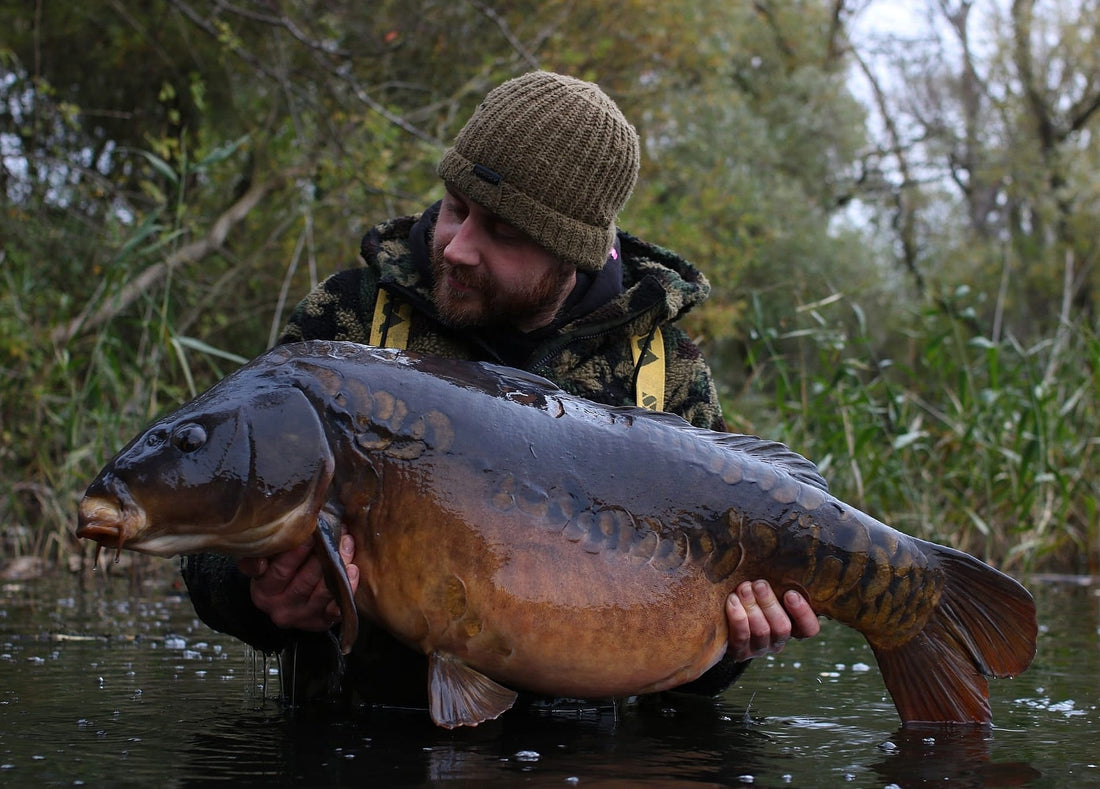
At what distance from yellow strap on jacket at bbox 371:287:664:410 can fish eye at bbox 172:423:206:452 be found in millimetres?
877

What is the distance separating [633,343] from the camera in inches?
128

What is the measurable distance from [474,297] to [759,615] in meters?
1.01

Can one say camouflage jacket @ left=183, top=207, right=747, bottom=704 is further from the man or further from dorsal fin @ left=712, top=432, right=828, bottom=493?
dorsal fin @ left=712, top=432, right=828, bottom=493

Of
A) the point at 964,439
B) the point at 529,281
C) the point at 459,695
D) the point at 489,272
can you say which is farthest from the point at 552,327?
the point at 964,439

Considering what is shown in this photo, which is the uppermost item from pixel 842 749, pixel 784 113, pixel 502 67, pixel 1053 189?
pixel 784 113

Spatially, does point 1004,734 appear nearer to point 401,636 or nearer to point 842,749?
point 842,749

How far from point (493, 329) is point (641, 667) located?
1.09m

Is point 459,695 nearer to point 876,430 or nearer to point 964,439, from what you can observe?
point 876,430

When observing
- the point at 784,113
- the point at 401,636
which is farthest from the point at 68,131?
the point at 784,113

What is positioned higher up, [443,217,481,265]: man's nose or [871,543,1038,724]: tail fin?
[443,217,481,265]: man's nose

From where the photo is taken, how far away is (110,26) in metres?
9.17

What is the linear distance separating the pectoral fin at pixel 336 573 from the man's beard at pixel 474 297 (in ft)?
2.99

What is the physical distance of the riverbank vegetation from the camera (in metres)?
5.70

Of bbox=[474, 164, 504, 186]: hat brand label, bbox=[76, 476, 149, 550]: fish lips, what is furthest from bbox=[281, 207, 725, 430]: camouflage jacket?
bbox=[76, 476, 149, 550]: fish lips
